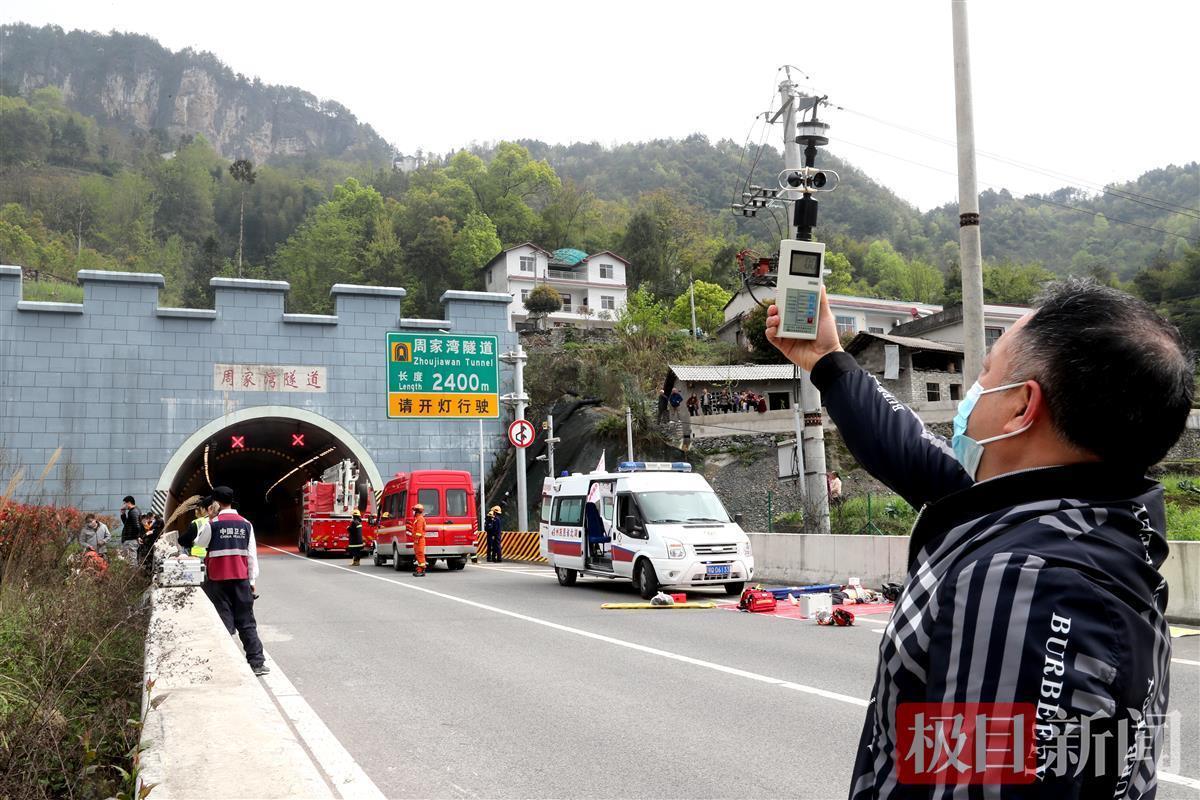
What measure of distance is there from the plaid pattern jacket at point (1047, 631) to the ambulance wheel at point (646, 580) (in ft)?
51.3

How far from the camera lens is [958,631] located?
4.88ft

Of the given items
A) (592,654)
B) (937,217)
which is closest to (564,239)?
(937,217)

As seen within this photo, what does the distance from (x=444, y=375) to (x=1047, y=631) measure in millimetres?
35699

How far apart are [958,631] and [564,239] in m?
109

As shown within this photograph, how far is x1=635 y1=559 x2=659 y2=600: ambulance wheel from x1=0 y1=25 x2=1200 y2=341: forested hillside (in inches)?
2198

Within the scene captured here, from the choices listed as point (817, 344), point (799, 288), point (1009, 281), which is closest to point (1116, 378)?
point (817, 344)

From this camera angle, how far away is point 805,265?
8.95ft

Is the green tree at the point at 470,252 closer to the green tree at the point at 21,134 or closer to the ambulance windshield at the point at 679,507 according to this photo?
the green tree at the point at 21,134

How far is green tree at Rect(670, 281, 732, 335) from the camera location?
260 feet

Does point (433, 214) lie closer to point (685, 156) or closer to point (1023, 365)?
point (685, 156)

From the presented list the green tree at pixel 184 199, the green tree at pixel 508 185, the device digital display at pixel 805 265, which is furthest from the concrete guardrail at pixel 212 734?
the green tree at pixel 184 199

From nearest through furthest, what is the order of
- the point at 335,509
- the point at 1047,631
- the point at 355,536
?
the point at 1047,631, the point at 355,536, the point at 335,509

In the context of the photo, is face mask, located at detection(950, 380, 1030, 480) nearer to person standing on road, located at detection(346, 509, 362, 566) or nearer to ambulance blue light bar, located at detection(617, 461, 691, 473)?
ambulance blue light bar, located at detection(617, 461, 691, 473)

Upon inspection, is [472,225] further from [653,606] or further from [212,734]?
[212,734]
